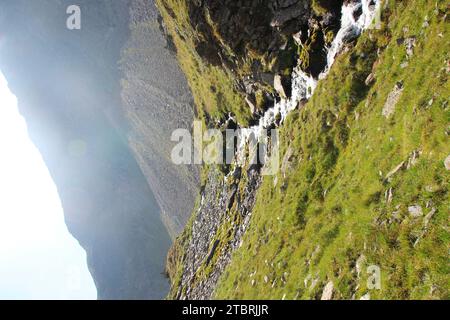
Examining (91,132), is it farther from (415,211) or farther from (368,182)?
(415,211)

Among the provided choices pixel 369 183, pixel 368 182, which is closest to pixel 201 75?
pixel 368 182

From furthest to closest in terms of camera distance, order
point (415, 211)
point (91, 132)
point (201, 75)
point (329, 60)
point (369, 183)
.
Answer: point (91, 132) → point (201, 75) → point (329, 60) → point (369, 183) → point (415, 211)

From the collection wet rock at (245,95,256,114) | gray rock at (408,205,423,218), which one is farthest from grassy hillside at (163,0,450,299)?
wet rock at (245,95,256,114)

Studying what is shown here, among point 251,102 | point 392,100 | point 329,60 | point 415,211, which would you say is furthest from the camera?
point 251,102

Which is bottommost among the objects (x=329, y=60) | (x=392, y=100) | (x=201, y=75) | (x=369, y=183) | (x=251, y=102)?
(x=369, y=183)

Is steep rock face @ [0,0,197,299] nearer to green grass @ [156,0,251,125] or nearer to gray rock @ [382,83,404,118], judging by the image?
green grass @ [156,0,251,125]

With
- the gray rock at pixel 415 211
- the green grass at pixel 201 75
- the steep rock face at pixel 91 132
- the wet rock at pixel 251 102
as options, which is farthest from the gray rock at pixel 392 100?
the steep rock face at pixel 91 132

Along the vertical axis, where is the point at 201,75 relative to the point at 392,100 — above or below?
above

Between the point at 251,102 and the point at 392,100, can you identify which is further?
the point at 251,102
